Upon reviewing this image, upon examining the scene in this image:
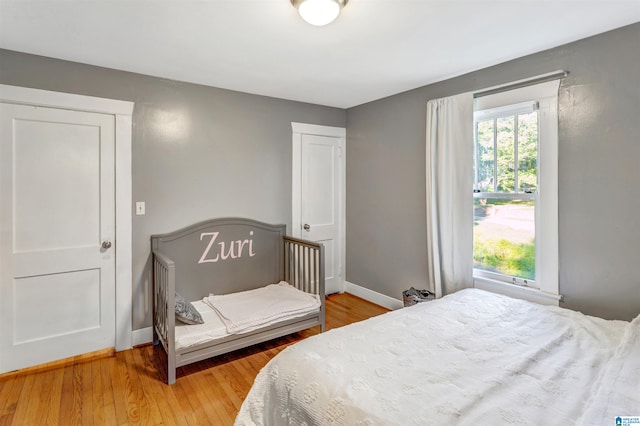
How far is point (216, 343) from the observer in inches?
95.7

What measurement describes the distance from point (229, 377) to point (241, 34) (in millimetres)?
2367

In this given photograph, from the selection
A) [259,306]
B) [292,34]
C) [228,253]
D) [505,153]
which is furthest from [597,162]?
[228,253]

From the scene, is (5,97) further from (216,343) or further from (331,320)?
(331,320)

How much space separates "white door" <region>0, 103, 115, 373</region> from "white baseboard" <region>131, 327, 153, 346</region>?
0.51ft

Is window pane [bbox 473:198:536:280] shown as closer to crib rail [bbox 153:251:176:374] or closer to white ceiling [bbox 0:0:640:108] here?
white ceiling [bbox 0:0:640:108]

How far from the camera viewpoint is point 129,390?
85.4 inches

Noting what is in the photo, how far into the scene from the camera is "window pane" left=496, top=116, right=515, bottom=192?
2.57 metres

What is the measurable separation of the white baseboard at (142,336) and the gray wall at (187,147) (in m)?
0.06

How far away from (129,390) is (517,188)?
3.19 meters

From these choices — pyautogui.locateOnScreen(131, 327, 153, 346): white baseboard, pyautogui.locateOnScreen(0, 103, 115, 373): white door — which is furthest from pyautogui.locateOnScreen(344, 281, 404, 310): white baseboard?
pyautogui.locateOnScreen(0, 103, 115, 373): white door

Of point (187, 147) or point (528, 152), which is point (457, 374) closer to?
point (528, 152)

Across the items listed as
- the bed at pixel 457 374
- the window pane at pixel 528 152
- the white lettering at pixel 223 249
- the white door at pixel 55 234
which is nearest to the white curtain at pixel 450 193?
the window pane at pixel 528 152

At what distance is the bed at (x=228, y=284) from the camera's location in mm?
2361

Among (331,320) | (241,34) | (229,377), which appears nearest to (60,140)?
(241,34)
